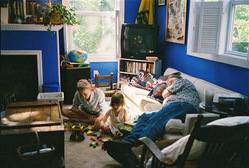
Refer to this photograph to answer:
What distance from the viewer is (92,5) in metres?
4.96

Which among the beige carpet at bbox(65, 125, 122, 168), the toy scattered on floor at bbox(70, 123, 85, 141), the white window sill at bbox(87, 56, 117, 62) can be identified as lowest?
the beige carpet at bbox(65, 125, 122, 168)

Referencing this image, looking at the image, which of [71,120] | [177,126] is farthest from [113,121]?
[177,126]

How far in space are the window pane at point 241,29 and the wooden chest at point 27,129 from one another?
2284mm

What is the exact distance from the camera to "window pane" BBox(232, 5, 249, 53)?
296 centimetres

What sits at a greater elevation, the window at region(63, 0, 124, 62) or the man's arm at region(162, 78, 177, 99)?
the window at region(63, 0, 124, 62)

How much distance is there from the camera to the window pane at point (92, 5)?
15.9ft

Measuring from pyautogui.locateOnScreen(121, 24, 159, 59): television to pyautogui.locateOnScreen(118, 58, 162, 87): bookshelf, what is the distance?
0.38ft

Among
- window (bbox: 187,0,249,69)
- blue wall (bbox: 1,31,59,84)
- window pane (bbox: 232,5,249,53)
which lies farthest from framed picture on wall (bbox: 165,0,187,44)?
blue wall (bbox: 1,31,59,84)

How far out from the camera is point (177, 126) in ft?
8.14

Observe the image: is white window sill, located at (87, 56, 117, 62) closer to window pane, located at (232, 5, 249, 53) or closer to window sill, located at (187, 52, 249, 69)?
window sill, located at (187, 52, 249, 69)

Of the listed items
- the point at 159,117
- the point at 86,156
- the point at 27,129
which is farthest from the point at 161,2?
the point at 27,129

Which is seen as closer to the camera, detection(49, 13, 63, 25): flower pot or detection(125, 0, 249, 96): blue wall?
detection(125, 0, 249, 96): blue wall

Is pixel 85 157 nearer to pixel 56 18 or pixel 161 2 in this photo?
pixel 56 18

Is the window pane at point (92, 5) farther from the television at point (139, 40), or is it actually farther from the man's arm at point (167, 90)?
the man's arm at point (167, 90)
